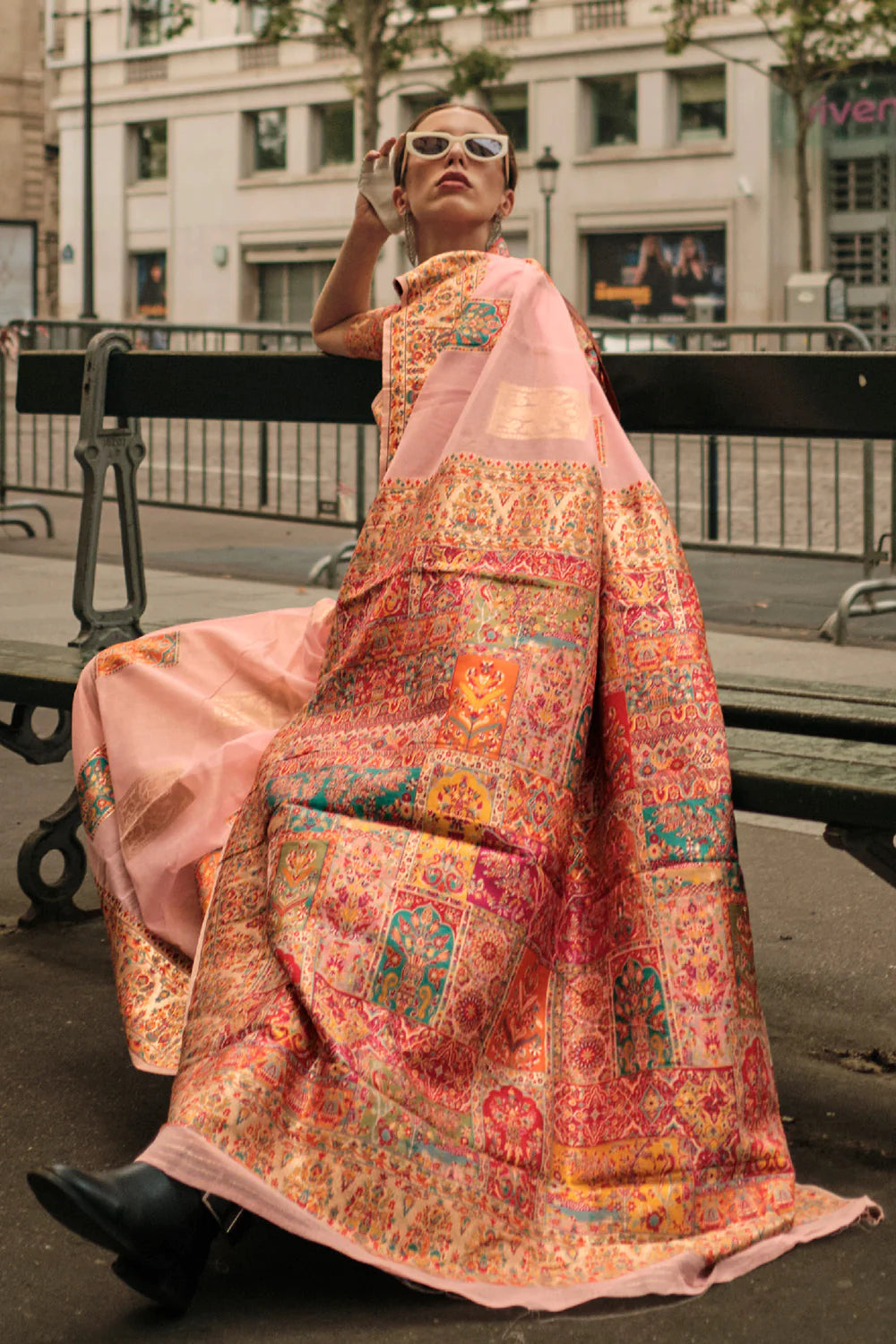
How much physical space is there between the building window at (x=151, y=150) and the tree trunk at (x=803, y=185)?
18204mm

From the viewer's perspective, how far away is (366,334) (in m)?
3.31

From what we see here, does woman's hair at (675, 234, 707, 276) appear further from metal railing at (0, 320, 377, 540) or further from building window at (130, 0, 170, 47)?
metal railing at (0, 320, 377, 540)

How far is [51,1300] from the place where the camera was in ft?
7.57

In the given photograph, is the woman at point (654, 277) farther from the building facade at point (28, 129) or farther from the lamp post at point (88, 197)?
the building facade at point (28, 129)

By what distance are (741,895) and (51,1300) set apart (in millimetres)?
1064

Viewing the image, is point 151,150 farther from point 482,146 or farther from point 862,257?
point 482,146

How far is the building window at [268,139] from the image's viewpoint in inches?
1649

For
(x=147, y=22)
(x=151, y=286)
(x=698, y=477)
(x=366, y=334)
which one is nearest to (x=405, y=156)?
(x=366, y=334)

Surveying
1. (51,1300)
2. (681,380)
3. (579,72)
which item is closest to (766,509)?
(681,380)

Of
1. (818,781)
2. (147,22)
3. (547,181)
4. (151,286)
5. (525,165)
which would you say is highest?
(147,22)

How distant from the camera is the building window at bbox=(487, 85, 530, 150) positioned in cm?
3859

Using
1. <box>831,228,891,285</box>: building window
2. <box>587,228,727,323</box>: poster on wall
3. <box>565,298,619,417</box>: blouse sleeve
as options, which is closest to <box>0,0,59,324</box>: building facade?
<box>587,228,727,323</box>: poster on wall

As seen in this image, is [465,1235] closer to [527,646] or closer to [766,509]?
[527,646]

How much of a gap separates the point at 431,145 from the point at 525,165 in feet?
120
